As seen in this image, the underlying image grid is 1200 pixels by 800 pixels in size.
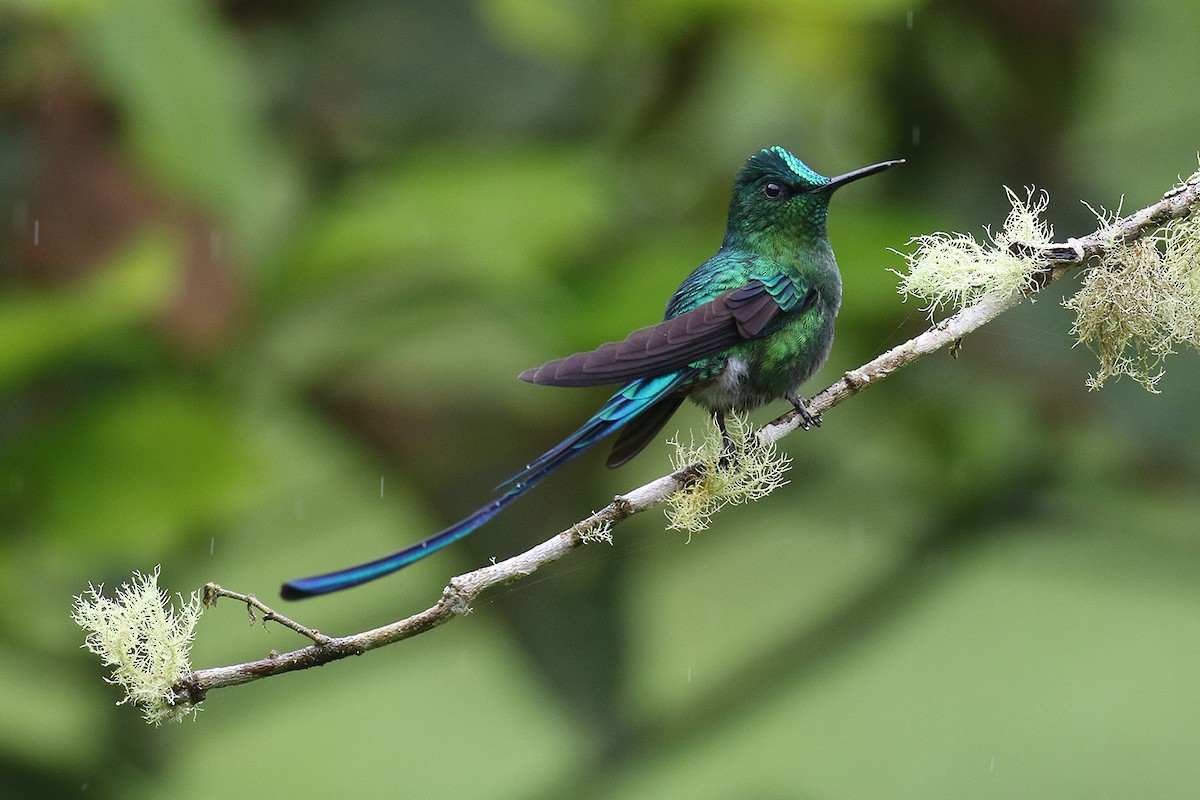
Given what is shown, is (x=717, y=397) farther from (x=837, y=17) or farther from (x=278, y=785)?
(x=278, y=785)

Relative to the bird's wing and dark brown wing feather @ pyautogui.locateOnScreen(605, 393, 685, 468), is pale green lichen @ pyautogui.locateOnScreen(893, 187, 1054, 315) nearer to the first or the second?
the bird's wing

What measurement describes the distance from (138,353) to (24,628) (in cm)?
56

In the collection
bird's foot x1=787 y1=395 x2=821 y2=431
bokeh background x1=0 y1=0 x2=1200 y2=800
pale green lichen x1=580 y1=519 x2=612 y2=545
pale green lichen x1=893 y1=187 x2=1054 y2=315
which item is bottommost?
pale green lichen x1=580 y1=519 x2=612 y2=545

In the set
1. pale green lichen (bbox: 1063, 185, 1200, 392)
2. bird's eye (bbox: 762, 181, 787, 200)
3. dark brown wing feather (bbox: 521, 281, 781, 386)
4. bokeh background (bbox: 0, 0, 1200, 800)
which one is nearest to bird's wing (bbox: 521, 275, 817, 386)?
dark brown wing feather (bbox: 521, 281, 781, 386)

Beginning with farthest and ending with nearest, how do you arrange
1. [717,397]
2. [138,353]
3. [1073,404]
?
1. [1073,404]
2. [138,353]
3. [717,397]

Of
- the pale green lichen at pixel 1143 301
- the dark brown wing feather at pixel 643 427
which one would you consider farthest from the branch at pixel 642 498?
the dark brown wing feather at pixel 643 427

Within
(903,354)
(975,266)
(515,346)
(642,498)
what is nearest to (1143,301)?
(975,266)

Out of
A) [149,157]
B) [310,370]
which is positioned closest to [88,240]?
[149,157]

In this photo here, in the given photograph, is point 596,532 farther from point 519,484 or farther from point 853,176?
point 853,176

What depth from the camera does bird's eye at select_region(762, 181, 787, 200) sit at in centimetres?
156

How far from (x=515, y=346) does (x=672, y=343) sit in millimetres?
1398

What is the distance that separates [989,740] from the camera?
3305 millimetres

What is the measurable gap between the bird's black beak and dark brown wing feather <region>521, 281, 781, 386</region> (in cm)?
12

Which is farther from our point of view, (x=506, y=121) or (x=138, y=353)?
(x=506, y=121)
